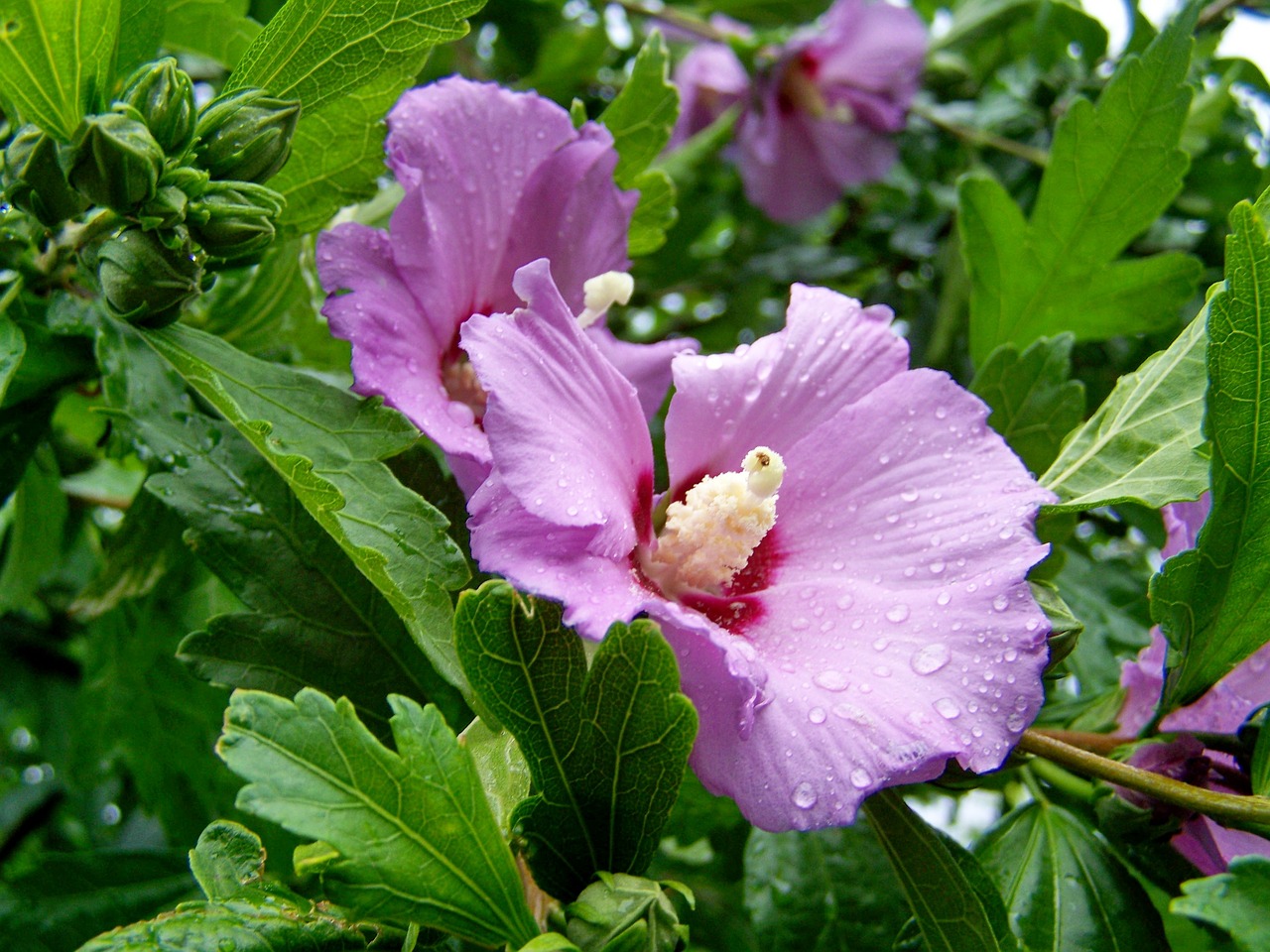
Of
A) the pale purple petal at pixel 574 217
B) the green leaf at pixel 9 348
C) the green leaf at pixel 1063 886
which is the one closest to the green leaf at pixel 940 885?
the green leaf at pixel 1063 886

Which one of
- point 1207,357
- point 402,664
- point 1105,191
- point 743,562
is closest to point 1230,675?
point 1207,357

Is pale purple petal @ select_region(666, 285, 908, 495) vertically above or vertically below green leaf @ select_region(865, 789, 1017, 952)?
above

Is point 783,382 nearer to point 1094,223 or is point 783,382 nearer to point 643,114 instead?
point 643,114

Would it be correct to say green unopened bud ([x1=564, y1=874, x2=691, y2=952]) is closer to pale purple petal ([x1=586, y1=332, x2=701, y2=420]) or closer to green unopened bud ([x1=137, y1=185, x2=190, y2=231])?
pale purple petal ([x1=586, y1=332, x2=701, y2=420])

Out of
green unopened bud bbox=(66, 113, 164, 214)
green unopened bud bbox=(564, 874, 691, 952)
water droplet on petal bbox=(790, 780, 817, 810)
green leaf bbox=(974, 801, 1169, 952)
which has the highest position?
green unopened bud bbox=(66, 113, 164, 214)

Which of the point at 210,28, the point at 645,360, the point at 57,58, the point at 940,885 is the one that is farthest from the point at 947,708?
the point at 210,28

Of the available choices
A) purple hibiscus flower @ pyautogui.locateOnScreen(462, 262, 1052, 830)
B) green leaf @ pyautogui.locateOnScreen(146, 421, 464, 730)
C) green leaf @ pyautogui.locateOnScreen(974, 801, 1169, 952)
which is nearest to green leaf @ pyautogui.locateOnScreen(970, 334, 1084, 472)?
purple hibiscus flower @ pyautogui.locateOnScreen(462, 262, 1052, 830)
